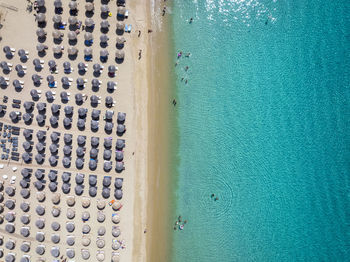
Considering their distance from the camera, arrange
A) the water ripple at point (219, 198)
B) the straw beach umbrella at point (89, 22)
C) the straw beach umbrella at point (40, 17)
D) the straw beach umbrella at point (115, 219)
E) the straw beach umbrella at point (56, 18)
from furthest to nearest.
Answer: the water ripple at point (219, 198) → the straw beach umbrella at point (115, 219) → the straw beach umbrella at point (89, 22) → the straw beach umbrella at point (56, 18) → the straw beach umbrella at point (40, 17)

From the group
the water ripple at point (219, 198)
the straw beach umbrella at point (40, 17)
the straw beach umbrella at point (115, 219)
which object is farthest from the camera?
the water ripple at point (219, 198)

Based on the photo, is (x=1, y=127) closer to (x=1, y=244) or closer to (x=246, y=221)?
(x=1, y=244)

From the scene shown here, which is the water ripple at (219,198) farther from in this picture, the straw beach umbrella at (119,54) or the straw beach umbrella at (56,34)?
the straw beach umbrella at (56,34)

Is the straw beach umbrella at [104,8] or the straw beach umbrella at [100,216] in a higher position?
the straw beach umbrella at [104,8]

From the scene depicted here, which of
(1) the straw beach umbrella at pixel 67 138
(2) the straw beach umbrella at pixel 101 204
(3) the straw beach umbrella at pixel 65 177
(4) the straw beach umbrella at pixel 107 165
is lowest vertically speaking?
(2) the straw beach umbrella at pixel 101 204

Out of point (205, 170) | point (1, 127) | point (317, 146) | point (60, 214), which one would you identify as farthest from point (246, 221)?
point (1, 127)

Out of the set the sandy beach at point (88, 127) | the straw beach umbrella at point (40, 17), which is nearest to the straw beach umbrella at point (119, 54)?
the sandy beach at point (88, 127)

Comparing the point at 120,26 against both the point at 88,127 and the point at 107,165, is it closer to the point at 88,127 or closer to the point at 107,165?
the point at 88,127
